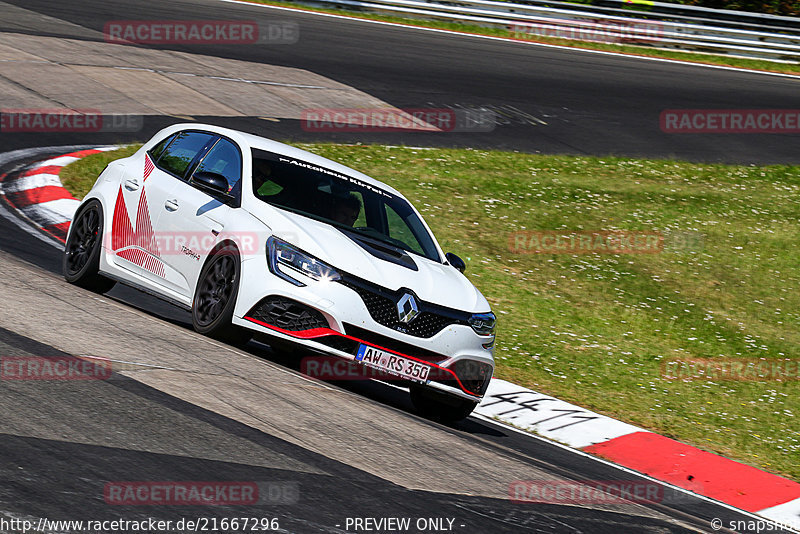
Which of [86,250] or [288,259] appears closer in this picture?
[288,259]

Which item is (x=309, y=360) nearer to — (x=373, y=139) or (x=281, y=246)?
(x=281, y=246)

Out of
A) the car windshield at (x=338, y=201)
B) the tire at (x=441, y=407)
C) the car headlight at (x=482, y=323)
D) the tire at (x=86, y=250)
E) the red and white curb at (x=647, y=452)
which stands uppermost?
the car windshield at (x=338, y=201)

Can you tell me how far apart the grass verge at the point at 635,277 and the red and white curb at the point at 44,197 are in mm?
309

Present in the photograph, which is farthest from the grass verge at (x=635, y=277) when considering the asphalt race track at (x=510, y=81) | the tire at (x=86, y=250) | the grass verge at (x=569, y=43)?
the grass verge at (x=569, y=43)

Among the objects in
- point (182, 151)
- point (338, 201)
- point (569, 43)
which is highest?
point (569, 43)

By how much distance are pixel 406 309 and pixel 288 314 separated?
82cm

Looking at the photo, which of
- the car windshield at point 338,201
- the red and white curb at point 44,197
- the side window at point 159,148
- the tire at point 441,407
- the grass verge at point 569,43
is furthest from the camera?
the grass verge at point 569,43

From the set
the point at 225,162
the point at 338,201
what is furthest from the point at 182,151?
the point at 338,201

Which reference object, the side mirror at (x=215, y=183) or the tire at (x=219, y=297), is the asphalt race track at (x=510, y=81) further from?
A: the tire at (x=219, y=297)

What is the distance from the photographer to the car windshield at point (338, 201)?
7.99 meters

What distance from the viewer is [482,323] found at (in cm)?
768

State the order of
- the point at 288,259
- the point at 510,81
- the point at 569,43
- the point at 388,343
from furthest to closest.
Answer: the point at 569,43 < the point at 510,81 < the point at 288,259 < the point at 388,343

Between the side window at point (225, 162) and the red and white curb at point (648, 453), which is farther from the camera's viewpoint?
the side window at point (225, 162)

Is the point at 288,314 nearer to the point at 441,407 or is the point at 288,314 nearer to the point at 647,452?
the point at 441,407
